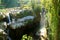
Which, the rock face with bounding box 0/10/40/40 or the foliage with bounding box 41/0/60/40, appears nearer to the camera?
the foliage with bounding box 41/0/60/40

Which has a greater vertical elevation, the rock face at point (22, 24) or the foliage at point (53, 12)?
the foliage at point (53, 12)

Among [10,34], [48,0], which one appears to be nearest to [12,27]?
[10,34]

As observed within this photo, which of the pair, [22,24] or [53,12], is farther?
[22,24]

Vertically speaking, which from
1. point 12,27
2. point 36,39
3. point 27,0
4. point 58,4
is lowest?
point 36,39

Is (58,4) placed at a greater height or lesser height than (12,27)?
greater

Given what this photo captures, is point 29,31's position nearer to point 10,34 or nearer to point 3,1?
point 10,34

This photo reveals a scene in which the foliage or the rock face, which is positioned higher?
the foliage

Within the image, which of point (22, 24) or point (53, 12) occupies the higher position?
point (53, 12)

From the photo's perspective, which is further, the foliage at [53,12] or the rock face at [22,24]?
the rock face at [22,24]
